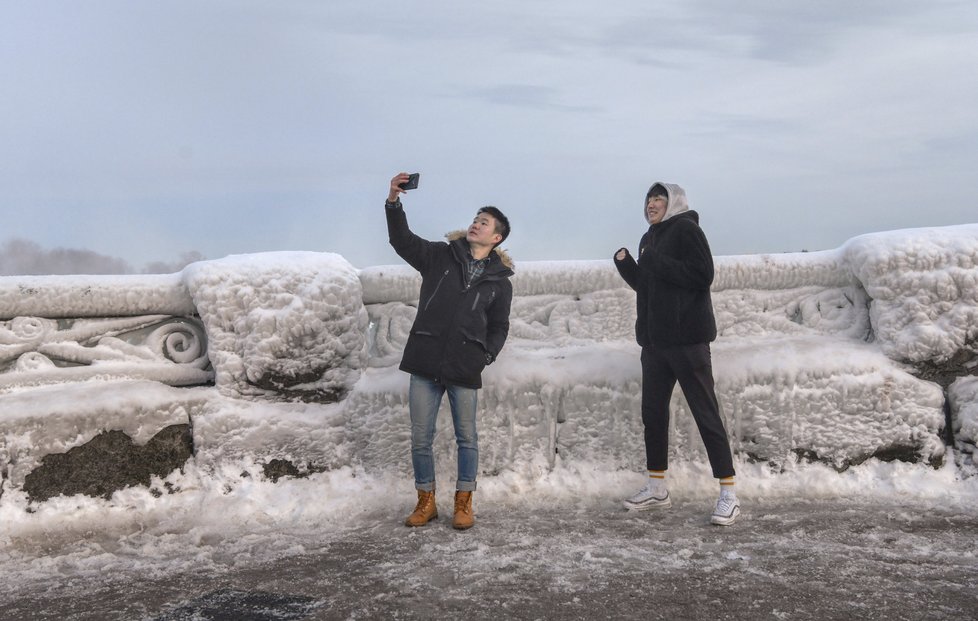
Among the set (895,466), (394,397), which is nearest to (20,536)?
(394,397)

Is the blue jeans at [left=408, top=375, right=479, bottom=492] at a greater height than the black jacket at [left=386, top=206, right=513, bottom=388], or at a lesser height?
lesser

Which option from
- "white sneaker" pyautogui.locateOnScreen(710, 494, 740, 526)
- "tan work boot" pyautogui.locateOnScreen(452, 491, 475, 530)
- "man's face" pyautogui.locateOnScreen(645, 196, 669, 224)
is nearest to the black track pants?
"white sneaker" pyautogui.locateOnScreen(710, 494, 740, 526)

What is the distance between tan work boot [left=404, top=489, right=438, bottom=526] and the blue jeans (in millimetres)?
34

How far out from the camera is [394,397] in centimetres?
453

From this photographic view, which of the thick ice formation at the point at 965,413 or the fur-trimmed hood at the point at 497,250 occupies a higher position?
the fur-trimmed hood at the point at 497,250

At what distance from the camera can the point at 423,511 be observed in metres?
4.09

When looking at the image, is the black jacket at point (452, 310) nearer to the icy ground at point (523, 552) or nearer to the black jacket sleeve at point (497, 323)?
the black jacket sleeve at point (497, 323)

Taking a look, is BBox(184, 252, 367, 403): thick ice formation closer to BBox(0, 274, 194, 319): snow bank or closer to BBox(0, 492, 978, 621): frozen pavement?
BBox(0, 274, 194, 319): snow bank

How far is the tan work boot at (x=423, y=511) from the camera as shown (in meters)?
4.05

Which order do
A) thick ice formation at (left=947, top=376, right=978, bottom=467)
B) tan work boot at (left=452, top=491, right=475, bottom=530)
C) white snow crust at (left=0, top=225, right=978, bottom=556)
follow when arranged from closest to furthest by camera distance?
tan work boot at (left=452, top=491, right=475, bottom=530), white snow crust at (left=0, top=225, right=978, bottom=556), thick ice formation at (left=947, top=376, right=978, bottom=467)

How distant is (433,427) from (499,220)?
3.55 feet

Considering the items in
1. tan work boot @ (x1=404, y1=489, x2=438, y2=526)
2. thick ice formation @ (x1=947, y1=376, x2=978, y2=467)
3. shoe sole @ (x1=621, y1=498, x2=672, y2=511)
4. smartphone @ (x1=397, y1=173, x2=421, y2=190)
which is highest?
smartphone @ (x1=397, y1=173, x2=421, y2=190)

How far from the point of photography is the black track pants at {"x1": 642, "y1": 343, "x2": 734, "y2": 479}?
4.11m

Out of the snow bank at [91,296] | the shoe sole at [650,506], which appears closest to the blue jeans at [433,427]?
the shoe sole at [650,506]
